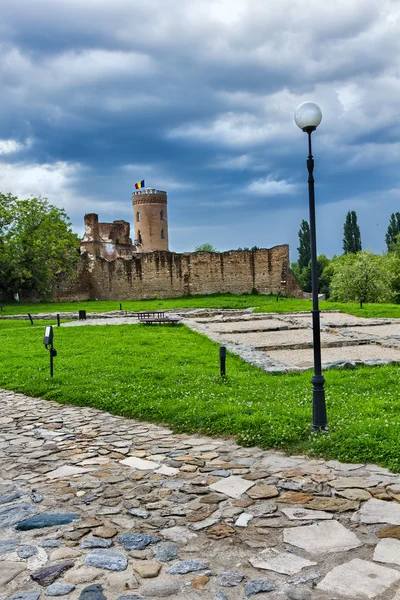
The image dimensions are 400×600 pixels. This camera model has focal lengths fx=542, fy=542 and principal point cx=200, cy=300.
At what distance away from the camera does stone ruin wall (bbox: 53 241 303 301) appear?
4547 centimetres

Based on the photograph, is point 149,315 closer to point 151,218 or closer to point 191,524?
point 191,524

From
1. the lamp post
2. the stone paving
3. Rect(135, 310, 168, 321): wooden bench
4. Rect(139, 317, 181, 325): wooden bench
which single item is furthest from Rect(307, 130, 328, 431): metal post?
Rect(135, 310, 168, 321): wooden bench

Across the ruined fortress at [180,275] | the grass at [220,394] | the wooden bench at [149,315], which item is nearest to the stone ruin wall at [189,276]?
the ruined fortress at [180,275]

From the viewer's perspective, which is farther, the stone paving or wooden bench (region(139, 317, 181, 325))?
wooden bench (region(139, 317, 181, 325))

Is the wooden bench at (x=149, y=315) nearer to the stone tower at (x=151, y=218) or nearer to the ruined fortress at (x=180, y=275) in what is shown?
the ruined fortress at (x=180, y=275)

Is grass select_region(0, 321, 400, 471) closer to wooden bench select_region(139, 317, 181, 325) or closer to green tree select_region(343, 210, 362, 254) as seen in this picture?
wooden bench select_region(139, 317, 181, 325)

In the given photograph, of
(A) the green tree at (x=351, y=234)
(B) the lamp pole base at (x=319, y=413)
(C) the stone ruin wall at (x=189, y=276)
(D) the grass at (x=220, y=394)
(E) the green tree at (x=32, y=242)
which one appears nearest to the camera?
(D) the grass at (x=220, y=394)

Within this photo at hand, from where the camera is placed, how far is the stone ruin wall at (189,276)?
45.5m

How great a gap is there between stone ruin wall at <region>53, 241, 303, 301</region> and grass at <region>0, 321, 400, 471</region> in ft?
106

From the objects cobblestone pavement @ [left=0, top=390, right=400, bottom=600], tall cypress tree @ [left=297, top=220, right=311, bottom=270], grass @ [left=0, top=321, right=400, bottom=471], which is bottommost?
cobblestone pavement @ [left=0, top=390, right=400, bottom=600]

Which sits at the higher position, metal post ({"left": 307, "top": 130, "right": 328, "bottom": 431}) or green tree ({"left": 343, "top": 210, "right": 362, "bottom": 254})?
green tree ({"left": 343, "top": 210, "right": 362, "bottom": 254})

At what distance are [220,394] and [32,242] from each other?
29.4 meters

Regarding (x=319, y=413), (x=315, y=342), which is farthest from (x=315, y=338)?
(x=319, y=413)

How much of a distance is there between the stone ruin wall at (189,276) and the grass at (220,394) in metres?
32.2
